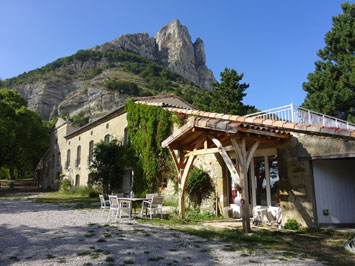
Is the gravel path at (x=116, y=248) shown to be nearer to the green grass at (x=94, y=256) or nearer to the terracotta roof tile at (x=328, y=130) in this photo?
the green grass at (x=94, y=256)

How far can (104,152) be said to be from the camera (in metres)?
15.1

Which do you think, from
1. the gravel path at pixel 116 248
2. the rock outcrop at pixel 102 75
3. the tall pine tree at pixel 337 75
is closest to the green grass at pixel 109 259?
the gravel path at pixel 116 248

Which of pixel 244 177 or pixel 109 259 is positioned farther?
pixel 244 177

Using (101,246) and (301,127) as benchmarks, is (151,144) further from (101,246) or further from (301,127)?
(101,246)

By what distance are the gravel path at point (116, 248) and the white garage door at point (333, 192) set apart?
3126mm

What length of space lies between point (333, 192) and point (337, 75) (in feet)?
53.7

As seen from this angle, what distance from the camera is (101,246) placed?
4.61 metres

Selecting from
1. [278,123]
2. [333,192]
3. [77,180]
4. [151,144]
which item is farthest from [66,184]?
[333,192]

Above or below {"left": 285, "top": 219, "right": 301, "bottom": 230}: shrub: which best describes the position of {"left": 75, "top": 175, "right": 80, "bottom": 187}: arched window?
above

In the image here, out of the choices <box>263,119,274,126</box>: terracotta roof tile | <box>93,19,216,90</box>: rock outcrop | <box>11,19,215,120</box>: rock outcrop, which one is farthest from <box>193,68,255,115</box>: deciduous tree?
<box>93,19,216,90</box>: rock outcrop

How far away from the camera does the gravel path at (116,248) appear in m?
3.82

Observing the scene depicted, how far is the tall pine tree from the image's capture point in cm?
1867

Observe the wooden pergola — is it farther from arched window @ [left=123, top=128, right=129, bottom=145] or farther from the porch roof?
arched window @ [left=123, top=128, right=129, bottom=145]

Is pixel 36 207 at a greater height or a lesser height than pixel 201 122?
lesser
